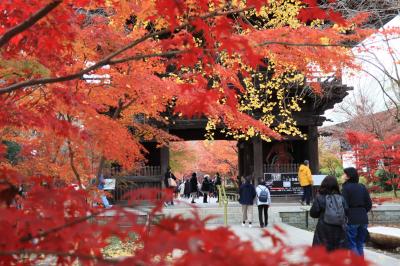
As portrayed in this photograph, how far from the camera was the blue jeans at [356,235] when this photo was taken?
6.23 meters

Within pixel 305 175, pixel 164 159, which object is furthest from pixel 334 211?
pixel 164 159

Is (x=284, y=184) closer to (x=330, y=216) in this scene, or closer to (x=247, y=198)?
(x=247, y=198)

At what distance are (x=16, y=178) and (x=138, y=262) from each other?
0.88 m

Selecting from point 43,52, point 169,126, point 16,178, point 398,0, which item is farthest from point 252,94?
point 16,178

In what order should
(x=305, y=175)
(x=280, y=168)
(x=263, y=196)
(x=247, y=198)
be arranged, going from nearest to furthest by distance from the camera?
(x=263, y=196), (x=247, y=198), (x=305, y=175), (x=280, y=168)

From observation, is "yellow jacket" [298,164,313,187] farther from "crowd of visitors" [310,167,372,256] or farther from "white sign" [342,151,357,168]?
"crowd of visitors" [310,167,372,256]

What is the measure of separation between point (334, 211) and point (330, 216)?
0.08 metres

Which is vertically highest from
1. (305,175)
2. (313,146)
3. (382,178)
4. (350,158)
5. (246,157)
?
(313,146)

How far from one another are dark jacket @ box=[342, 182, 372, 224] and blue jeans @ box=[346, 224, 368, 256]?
7 centimetres

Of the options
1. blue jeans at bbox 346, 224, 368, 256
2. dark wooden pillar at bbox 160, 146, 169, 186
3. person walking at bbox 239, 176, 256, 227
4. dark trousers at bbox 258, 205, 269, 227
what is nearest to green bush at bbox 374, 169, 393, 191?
dark wooden pillar at bbox 160, 146, 169, 186

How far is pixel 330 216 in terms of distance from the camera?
5.41m

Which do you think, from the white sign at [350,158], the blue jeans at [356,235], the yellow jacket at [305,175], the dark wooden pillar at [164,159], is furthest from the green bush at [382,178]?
the blue jeans at [356,235]

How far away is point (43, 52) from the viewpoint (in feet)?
12.9

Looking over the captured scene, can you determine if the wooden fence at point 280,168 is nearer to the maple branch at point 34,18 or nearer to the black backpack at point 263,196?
the black backpack at point 263,196
